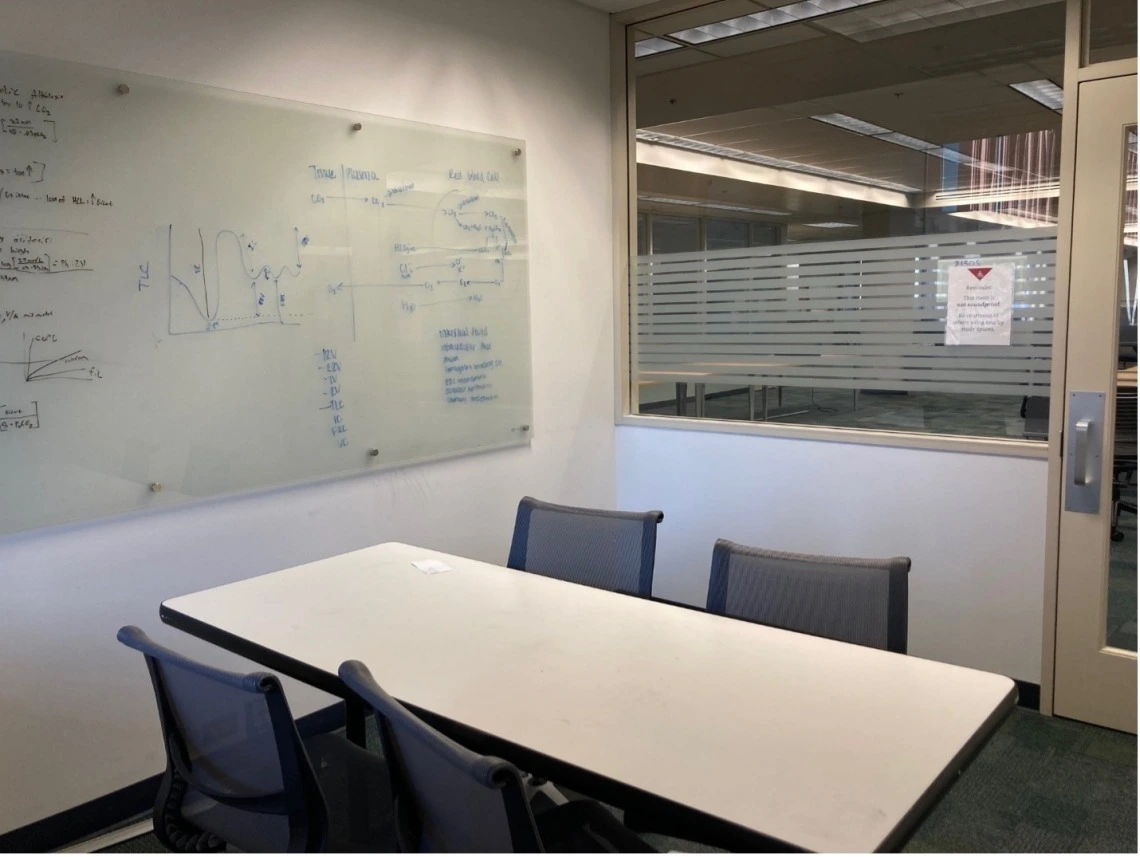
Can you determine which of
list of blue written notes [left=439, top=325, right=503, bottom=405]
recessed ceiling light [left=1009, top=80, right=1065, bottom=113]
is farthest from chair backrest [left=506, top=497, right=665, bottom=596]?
recessed ceiling light [left=1009, top=80, right=1065, bottom=113]

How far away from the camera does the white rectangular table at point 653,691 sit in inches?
55.6

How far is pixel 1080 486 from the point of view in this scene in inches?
124

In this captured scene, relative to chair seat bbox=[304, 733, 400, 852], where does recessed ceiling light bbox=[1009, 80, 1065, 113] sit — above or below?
above

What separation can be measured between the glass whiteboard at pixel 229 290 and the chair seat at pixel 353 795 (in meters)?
1.08

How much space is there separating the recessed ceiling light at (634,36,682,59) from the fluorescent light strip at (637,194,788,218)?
0.65m

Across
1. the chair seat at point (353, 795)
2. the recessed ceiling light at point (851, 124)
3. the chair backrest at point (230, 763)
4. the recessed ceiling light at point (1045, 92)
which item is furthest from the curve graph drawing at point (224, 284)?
the recessed ceiling light at point (1045, 92)

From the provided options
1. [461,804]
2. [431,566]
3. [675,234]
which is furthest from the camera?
[675,234]

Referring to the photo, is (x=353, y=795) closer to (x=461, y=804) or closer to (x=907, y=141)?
(x=461, y=804)

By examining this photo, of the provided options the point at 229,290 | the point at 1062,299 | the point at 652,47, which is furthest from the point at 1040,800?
the point at 652,47

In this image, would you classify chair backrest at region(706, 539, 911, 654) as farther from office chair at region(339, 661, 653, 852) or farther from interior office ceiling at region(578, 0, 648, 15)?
interior office ceiling at region(578, 0, 648, 15)

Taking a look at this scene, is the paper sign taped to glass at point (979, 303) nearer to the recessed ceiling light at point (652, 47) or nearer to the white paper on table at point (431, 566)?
the recessed ceiling light at point (652, 47)

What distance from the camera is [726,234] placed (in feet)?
13.2

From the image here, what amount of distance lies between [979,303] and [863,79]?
40.8 inches

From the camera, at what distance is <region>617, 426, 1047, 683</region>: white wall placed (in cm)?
338
